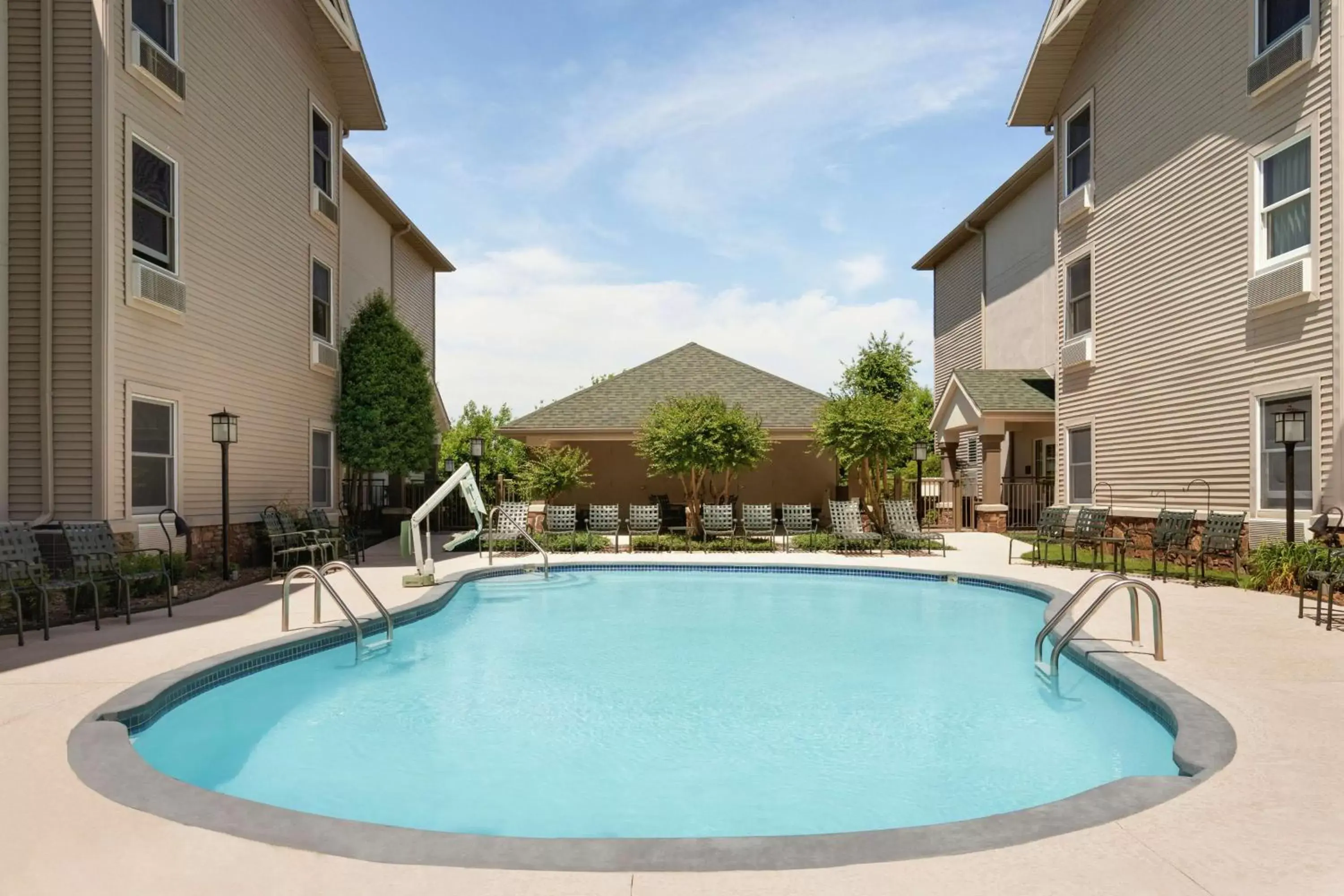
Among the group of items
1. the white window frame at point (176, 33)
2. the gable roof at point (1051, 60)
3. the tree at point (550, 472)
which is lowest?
the tree at point (550, 472)

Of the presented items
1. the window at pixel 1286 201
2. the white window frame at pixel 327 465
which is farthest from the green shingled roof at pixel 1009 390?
the white window frame at pixel 327 465

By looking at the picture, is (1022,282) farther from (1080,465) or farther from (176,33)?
(176,33)

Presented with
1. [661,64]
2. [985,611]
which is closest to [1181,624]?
[985,611]

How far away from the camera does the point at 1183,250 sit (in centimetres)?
1317

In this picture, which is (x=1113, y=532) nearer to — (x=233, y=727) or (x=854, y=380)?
(x=233, y=727)

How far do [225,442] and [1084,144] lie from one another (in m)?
15.9

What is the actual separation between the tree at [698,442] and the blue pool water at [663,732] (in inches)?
312

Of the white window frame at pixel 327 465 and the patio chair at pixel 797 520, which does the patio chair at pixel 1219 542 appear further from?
the white window frame at pixel 327 465

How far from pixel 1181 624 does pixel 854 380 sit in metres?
25.8

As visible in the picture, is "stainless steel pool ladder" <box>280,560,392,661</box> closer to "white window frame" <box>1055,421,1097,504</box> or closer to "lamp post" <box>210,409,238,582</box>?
"lamp post" <box>210,409,238,582</box>

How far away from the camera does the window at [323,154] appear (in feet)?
53.9

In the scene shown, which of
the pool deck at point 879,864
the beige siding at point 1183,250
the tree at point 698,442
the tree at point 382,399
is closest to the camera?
the pool deck at point 879,864

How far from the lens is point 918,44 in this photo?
1608cm

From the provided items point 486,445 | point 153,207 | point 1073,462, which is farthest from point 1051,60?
point 486,445
